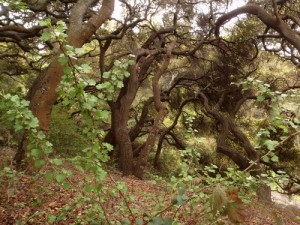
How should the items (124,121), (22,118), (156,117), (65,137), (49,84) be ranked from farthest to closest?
1. (65,137)
2. (124,121)
3. (156,117)
4. (49,84)
5. (22,118)

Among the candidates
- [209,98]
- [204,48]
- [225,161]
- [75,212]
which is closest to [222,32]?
[204,48]

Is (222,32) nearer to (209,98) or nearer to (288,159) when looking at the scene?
(209,98)

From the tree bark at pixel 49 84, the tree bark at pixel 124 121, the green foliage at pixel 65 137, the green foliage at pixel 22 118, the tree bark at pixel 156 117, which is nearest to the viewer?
the green foliage at pixel 22 118

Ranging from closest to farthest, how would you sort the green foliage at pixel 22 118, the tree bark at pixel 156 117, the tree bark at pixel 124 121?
the green foliage at pixel 22 118
the tree bark at pixel 156 117
the tree bark at pixel 124 121

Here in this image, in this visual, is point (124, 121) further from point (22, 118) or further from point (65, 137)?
point (22, 118)

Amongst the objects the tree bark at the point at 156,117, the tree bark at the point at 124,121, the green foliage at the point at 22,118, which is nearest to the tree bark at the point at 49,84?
the tree bark at the point at 156,117

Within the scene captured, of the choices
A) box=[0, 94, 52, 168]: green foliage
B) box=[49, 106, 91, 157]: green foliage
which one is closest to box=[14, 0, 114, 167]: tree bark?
box=[0, 94, 52, 168]: green foliage

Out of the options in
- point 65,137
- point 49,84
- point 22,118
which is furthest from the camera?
point 65,137

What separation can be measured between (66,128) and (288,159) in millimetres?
8706

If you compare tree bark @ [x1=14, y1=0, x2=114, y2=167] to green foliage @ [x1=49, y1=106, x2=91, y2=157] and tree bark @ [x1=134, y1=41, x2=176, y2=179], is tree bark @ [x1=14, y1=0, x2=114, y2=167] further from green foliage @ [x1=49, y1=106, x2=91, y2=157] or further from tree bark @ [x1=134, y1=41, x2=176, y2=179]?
green foliage @ [x1=49, y1=106, x2=91, y2=157]

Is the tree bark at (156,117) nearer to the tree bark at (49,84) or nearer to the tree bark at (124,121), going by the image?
the tree bark at (124,121)

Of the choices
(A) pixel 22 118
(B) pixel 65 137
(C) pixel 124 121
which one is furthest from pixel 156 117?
(A) pixel 22 118

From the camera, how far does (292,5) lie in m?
11.0

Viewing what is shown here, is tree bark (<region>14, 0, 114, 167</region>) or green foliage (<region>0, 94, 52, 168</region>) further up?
tree bark (<region>14, 0, 114, 167</region>)
